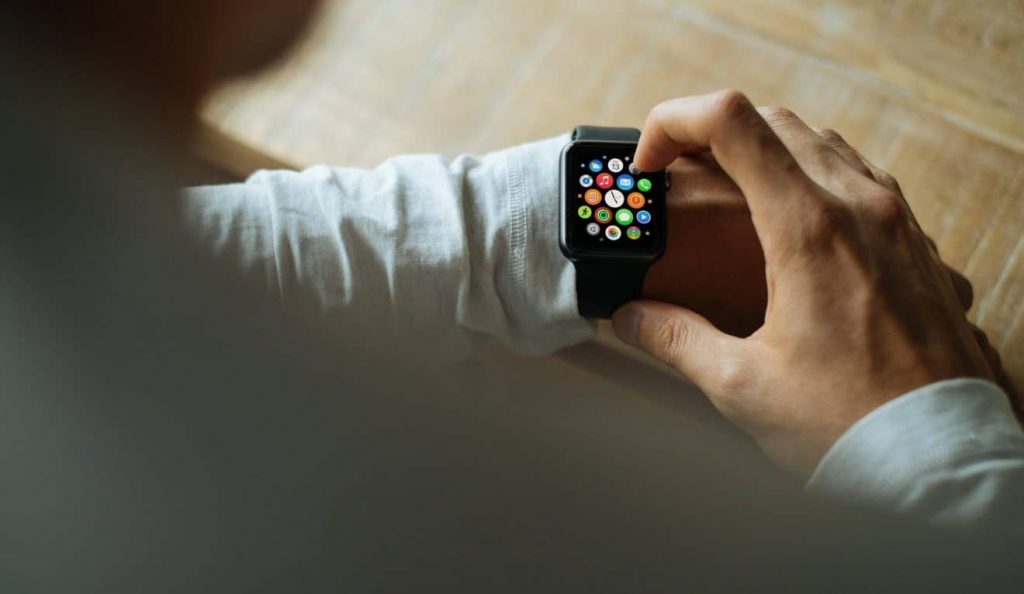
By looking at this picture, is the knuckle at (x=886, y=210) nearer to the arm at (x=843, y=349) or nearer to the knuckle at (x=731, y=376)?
the arm at (x=843, y=349)

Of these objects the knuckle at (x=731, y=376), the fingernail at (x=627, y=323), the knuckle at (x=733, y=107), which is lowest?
the fingernail at (x=627, y=323)

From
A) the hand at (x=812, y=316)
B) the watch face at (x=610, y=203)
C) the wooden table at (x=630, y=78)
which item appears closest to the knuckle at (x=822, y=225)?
the hand at (x=812, y=316)

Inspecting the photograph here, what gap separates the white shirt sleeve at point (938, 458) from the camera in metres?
0.36

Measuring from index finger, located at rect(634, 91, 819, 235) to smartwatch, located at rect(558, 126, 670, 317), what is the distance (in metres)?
0.06

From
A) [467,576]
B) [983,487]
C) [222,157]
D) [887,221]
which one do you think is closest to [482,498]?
[467,576]

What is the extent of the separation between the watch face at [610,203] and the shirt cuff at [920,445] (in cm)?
19

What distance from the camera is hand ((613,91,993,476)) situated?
0.44 m

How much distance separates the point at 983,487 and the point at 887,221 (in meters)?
0.20

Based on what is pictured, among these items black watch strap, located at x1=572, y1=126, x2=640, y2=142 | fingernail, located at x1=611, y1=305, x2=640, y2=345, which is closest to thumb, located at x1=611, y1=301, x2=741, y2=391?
fingernail, located at x1=611, y1=305, x2=640, y2=345

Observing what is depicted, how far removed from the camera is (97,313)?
23cm

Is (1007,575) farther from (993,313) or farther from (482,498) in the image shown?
(993,313)

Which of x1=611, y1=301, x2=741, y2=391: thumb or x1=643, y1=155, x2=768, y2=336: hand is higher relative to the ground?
x1=643, y1=155, x2=768, y2=336: hand

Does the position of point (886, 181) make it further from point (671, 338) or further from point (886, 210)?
point (671, 338)

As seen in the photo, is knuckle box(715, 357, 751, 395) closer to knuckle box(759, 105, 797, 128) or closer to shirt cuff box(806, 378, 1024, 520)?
shirt cuff box(806, 378, 1024, 520)
